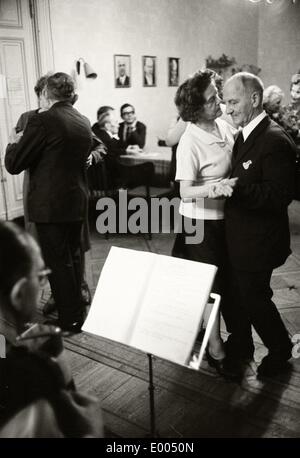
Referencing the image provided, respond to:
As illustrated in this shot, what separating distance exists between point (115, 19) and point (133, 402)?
5987 mm

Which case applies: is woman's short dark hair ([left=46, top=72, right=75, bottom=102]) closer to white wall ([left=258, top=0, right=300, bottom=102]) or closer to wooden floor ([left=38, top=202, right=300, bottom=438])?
wooden floor ([left=38, top=202, right=300, bottom=438])

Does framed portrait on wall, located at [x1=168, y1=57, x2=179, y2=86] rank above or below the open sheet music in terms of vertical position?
above

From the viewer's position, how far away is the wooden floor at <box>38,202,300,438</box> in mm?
2330

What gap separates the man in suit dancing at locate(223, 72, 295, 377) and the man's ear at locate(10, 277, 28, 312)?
1.35 meters

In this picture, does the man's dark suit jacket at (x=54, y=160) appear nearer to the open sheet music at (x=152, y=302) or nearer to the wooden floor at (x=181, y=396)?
the wooden floor at (x=181, y=396)

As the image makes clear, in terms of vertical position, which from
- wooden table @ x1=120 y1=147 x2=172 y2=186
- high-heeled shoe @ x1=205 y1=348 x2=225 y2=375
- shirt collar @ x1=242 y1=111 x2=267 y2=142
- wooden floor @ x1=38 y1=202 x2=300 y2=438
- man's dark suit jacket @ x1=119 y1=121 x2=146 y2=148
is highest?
shirt collar @ x1=242 y1=111 x2=267 y2=142

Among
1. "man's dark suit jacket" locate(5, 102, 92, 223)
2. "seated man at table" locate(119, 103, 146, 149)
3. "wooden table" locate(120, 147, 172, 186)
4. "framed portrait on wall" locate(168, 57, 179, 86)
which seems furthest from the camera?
"framed portrait on wall" locate(168, 57, 179, 86)

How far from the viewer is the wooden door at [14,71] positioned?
5.58 m

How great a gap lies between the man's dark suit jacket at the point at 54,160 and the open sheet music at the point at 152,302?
4.30 feet

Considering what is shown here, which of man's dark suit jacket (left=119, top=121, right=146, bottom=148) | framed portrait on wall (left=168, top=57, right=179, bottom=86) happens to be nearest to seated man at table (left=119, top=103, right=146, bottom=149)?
man's dark suit jacket (left=119, top=121, right=146, bottom=148)

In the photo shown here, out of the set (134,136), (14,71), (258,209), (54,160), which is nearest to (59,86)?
(54,160)

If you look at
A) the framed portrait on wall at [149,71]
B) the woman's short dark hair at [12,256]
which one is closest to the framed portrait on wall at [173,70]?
the framed portrait on wall at [149,71]

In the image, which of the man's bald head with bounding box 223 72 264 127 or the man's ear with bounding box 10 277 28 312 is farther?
the man's bald head with bounding box 223 72 264 127

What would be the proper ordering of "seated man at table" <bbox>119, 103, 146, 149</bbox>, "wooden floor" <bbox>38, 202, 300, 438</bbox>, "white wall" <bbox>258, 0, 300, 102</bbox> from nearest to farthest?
"wooden floor" <bbox>38, 202, 300, 438</bbox> → "seated man at table" <bbox>119, 103, 146, 149</bbox> → "white wall" <bbox>258, 0, 300, 102</bbox>
